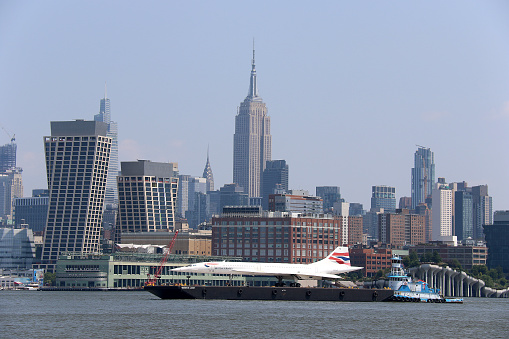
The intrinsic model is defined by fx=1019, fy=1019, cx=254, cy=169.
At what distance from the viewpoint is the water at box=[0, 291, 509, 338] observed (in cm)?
12472

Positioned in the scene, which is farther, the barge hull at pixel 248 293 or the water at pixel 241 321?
the barge hull at pixel 248 293

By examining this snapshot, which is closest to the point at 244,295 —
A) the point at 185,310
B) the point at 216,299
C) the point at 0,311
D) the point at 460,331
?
the point at 216,299

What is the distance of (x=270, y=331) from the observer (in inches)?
5000

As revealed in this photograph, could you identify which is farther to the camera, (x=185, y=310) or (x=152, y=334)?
(x=185, y=310)

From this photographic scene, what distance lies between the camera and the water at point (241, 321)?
124725 mm

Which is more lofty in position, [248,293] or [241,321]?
[248,293]

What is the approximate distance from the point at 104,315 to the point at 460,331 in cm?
5164

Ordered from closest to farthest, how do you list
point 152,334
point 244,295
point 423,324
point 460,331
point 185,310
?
point 152,334
point 460,331
point 423,324
point 185,310
point 244,295

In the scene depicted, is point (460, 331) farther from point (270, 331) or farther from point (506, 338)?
point (270, 331)

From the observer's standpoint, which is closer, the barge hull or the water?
the water

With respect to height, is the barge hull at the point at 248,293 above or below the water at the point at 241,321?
above

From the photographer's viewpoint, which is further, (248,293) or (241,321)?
(248,293)

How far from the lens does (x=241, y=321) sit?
457 ft

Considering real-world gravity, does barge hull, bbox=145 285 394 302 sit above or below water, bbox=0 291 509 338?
above
